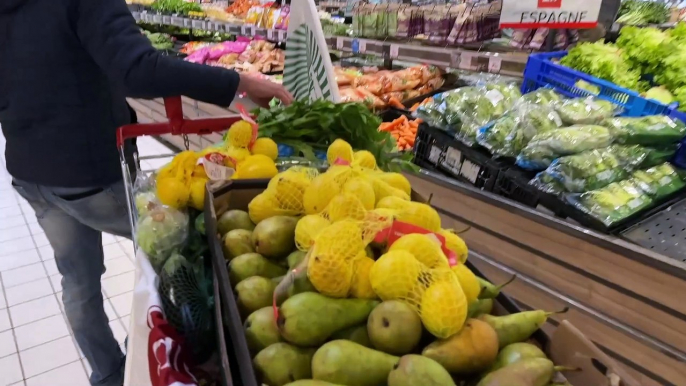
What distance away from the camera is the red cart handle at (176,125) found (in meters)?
1.35

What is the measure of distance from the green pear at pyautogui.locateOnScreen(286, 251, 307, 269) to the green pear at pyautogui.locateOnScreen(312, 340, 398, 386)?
0.23 metres

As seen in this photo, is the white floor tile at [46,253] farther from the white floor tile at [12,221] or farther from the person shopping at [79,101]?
the person shopping at [79,101]

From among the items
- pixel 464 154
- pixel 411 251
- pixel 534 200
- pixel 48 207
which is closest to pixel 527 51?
pixel 464 154

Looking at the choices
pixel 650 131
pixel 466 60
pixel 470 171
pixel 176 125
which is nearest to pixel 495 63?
pixel 466 60

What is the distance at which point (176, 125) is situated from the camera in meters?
1.39

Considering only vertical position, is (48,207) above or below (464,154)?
below

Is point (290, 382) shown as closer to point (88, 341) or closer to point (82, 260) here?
point (82, 260)

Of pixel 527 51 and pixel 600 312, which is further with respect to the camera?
pixel 527 51

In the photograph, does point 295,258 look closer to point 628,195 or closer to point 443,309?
point 443,309

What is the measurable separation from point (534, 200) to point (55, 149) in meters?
1.76

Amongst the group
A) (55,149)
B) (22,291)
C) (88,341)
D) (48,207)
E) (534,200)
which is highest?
(55,149)

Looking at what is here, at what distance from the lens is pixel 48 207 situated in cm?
176

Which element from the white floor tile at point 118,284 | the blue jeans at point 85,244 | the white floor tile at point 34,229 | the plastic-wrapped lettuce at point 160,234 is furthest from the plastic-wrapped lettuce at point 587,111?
the white floor tile at point 34,229

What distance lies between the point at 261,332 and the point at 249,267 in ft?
0.59
